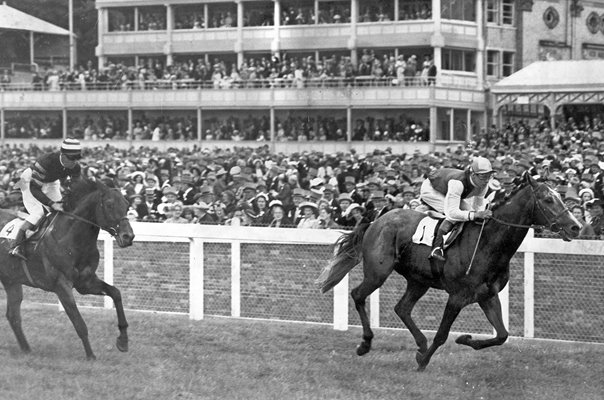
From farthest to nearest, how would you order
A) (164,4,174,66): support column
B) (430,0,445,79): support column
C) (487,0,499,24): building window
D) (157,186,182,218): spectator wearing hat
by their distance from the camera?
(164,4,174,66): support column < (487,0,499,24): building window < (430,0,445,79): support column < (157,186,182,218): spectator wearing hat

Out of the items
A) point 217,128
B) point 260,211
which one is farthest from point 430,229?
point 217,128

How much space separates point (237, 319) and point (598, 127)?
15197 mm

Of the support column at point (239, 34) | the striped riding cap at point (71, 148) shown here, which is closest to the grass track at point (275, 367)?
the striped riding cap at point (71, 148)

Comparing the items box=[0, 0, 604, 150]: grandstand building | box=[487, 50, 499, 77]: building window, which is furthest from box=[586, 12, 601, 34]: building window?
box=[487, 50, 499, 77]: building window

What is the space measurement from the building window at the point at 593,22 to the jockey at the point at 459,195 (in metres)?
32.1

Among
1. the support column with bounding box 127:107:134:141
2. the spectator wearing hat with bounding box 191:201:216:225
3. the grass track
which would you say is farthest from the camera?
the support column with bounding box 127:107:134:141

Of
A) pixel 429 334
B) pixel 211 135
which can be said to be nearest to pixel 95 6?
pixel 211 135

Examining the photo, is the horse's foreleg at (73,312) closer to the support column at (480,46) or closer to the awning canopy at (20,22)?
the support column at (480,46)

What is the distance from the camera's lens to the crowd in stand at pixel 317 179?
14.7m

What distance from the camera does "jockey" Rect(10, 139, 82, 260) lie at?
11570mm

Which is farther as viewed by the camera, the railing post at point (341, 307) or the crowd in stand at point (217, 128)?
the crowd in stand at point (217, 128)

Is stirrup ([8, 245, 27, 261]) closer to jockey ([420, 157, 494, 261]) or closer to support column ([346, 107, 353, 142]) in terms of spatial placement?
jockey ([420, 157, 494, 261])

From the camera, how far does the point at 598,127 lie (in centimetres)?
2664

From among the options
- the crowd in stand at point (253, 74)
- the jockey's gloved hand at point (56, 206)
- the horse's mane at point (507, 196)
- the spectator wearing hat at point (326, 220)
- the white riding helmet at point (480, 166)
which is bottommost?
the spectator wearing hat at point (326, 220)
